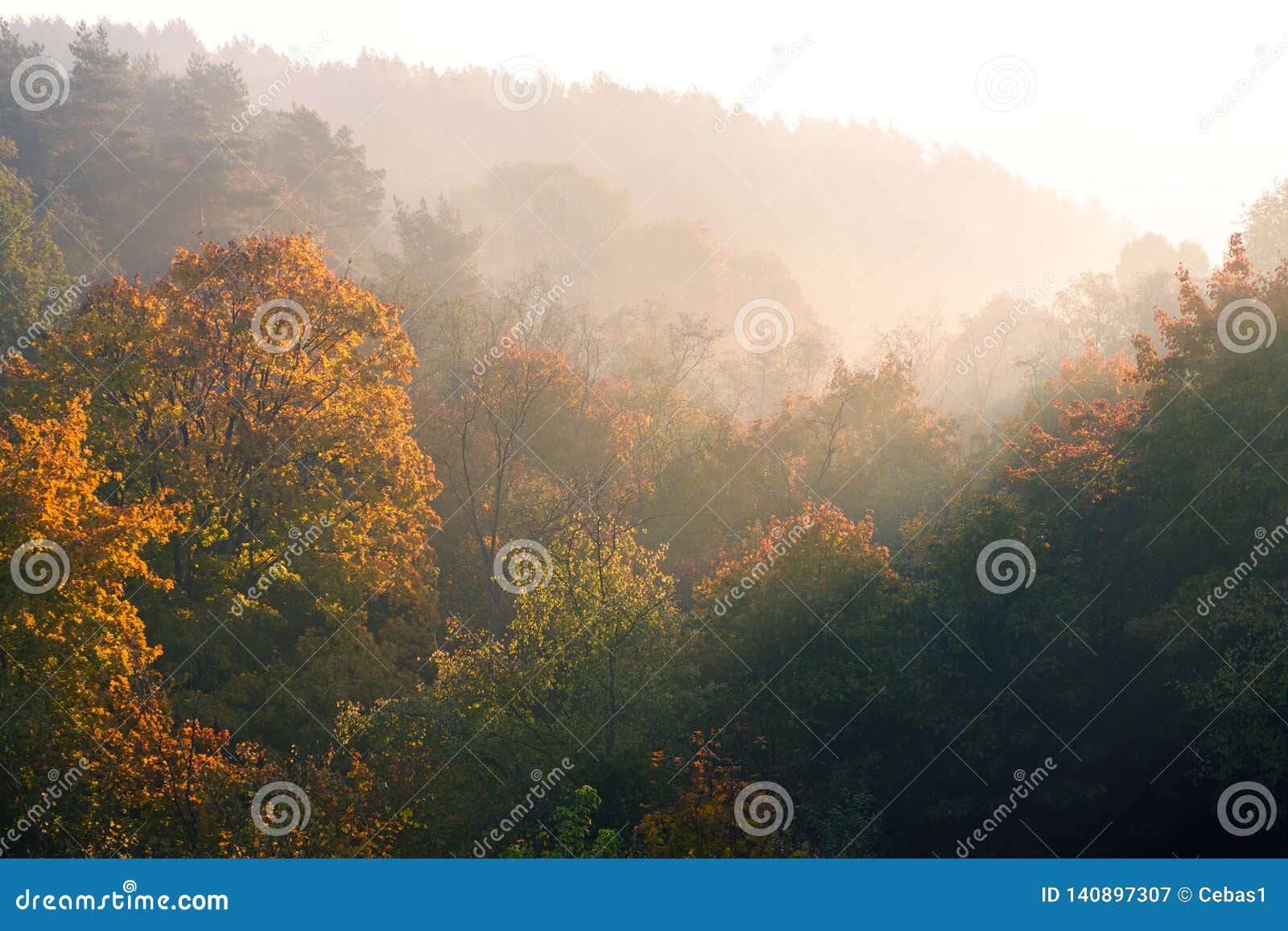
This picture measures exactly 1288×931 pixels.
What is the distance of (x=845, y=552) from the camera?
3428cm

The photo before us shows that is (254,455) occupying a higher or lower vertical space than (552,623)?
lower

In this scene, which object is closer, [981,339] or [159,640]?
[159,640]

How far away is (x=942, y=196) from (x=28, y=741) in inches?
7194

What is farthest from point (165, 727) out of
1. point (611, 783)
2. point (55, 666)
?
point (611, 783)

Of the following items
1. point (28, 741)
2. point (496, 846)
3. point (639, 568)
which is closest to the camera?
point (28, 741)

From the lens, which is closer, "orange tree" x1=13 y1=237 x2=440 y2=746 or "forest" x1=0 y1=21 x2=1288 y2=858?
"forest" x1=0 y1=21 x2=1288 y2=858

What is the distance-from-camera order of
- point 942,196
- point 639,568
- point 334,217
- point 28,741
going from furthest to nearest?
point 942,196 → point 334,217 → point 639,568 → point 28,741

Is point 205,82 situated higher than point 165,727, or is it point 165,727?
point 205,82

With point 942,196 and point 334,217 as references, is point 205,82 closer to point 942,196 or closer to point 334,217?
point 334,217

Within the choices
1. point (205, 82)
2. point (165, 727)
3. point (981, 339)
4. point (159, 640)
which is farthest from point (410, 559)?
point (981, 339)

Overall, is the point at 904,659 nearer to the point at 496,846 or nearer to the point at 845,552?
the point at 845,552

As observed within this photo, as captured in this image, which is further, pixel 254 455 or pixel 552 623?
pixel 254 455

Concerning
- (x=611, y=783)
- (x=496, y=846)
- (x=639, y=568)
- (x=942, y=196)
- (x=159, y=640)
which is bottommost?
(x=159, y=640)

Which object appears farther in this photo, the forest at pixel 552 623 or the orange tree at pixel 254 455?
the orange tree at pixel 254 455
